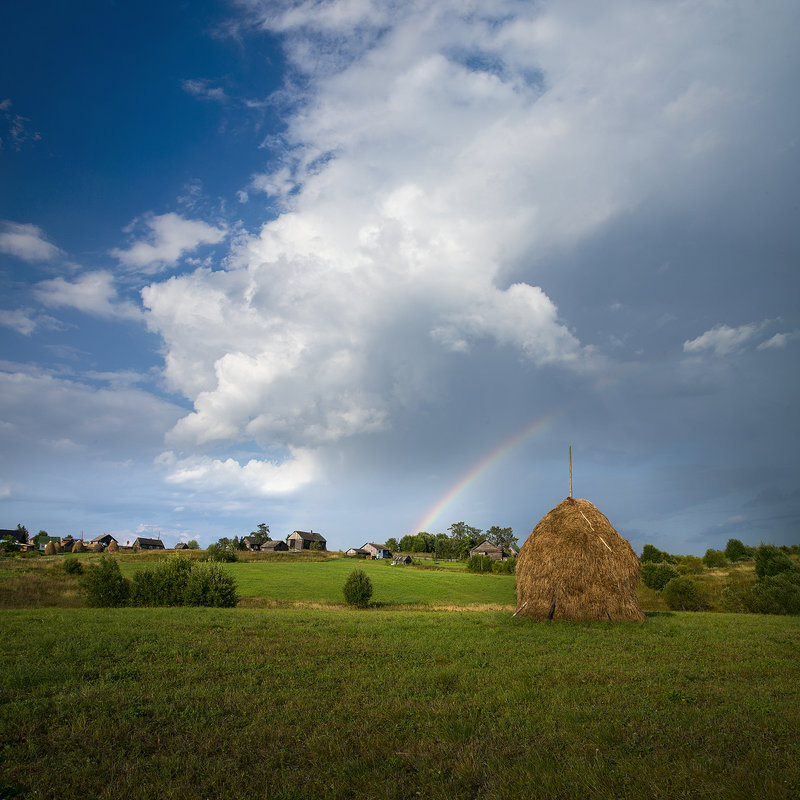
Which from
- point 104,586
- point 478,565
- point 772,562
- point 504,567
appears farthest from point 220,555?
point 772,562

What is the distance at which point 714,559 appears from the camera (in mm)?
74000

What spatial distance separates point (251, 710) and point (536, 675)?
6917mm

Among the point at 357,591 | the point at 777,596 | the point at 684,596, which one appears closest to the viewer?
the point at 777,596

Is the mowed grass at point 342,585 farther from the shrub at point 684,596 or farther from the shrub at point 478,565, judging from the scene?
the shrub at point 478,565

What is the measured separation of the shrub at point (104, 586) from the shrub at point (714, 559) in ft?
242

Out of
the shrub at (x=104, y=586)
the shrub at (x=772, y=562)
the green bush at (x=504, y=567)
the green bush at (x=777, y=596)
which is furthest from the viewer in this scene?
the green bush at (x=504, y=567)

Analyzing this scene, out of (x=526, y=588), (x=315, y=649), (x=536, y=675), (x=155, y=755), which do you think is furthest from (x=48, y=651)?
(x=526, y=588)

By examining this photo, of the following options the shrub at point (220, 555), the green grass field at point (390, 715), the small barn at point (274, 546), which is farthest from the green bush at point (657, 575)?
the small barn at point (274, 546)

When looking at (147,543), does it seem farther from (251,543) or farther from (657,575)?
(657,575)

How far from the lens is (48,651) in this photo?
1348cm

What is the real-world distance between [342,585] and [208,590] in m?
25.7

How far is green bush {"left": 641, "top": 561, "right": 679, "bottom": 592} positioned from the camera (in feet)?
153

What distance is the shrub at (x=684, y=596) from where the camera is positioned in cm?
3525

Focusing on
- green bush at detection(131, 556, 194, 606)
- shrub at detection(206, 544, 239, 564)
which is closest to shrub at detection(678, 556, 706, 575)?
green bush at detection(131, 556, 194, 606)
